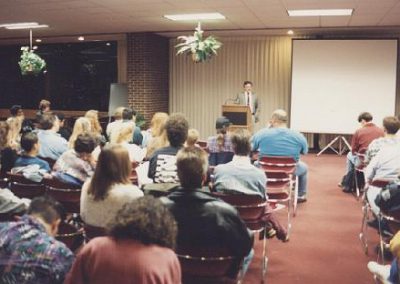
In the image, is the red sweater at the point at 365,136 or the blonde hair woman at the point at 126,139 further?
the red sweater at the point at 365,136

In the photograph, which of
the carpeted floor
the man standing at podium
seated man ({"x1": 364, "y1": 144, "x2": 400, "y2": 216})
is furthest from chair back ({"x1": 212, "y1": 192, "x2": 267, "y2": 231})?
the man standing at podium

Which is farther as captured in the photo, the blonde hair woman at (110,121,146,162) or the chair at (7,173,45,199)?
the blonde hair woman at (110,121,146,162)

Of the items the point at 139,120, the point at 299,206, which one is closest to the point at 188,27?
the point at 139,120

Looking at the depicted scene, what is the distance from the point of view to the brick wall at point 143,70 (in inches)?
435

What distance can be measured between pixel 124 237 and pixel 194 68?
11.1 meters

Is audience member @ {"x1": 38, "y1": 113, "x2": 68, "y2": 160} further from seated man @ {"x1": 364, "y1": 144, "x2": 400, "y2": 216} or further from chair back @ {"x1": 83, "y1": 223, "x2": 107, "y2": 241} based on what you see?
seated man @ {"x1": 364, "y1": 144, "x2": 400, "y2": 216}

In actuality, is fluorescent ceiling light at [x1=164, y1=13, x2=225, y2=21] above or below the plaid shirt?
above

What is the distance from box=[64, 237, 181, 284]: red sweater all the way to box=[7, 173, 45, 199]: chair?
2.51m

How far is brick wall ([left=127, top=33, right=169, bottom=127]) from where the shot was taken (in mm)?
11047

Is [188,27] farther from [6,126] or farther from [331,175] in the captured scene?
[6,126]

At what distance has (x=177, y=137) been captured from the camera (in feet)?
13.2

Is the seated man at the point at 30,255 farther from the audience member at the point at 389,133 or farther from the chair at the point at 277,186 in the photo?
the audience member at the point at 389,133

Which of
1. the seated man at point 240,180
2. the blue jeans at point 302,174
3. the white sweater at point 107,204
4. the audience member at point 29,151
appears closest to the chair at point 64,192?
the audience member at point 29,151

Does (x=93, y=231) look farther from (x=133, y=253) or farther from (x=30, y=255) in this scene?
(x=133, y=253)
